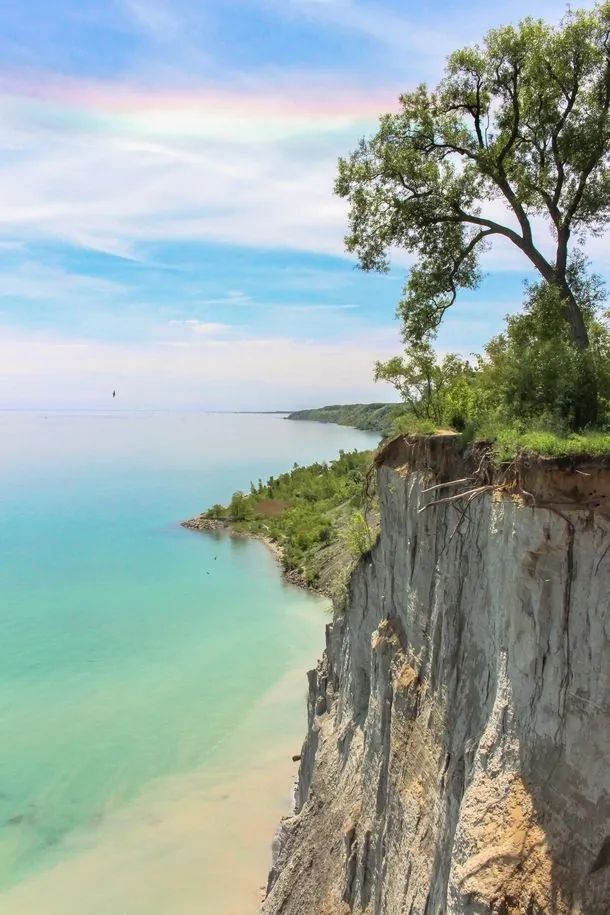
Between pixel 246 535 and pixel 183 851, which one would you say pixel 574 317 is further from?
pixel 246 535

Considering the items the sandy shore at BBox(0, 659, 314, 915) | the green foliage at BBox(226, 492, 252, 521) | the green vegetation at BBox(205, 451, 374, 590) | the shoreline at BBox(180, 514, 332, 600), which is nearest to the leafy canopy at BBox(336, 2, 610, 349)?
the sandy shore at BBox(0, 659, 314, 915)

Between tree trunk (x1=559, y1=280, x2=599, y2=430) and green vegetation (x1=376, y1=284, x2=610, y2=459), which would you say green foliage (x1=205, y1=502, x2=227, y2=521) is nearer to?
green vegetation (x1=376, y1=284, x2=610, y2=459)

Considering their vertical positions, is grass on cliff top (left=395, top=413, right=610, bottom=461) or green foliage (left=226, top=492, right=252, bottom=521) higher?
grass on cliff top (left=395, top=413, right=610, bottom=461)

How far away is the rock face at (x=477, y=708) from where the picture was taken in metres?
6.61

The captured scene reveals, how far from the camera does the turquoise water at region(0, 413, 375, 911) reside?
22719 millimetres

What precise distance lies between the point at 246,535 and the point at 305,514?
5.79 m

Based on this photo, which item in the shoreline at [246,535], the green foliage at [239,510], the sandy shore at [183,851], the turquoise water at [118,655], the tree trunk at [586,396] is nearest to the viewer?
the tree trunk at [586,396]

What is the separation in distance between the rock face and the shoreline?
31748 millimetres

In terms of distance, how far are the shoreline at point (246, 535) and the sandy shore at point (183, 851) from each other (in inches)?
809

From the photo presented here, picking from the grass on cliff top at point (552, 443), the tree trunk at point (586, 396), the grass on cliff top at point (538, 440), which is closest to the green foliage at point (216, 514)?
the grass on cliff top at point (538, 440)

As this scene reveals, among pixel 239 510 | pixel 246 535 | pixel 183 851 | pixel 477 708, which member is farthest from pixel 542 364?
pixel 239 510

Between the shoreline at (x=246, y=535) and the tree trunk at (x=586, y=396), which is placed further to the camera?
the shoreline at (x=246, y=535)

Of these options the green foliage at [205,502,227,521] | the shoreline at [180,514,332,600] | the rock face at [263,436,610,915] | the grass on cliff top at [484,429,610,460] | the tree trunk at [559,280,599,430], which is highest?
the tree trunk at [559,280,599,430]

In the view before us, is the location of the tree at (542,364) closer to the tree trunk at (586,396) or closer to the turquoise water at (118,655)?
the tree trunk at (586,396)
